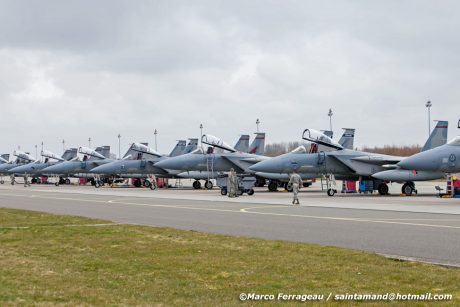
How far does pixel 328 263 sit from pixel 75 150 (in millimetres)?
65442

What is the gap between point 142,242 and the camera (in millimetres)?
11547

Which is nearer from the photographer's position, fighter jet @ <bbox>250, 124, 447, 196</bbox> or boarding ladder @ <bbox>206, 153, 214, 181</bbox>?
fighter jet @ <bbox>250, 124, 447, 196</bbox>

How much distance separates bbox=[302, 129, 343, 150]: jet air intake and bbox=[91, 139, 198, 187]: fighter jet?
709 inches

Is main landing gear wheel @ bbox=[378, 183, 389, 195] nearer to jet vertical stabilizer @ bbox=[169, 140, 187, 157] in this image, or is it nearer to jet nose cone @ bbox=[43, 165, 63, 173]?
jet vertical stabilizer @ bbox=[169, 140, 187, 157]

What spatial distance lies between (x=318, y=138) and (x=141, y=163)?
21174 mm

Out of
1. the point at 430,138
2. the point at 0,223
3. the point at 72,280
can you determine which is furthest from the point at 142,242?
the point at 430,138

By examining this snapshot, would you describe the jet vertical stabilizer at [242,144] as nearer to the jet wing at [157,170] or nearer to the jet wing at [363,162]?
the jet wing at [157,170]

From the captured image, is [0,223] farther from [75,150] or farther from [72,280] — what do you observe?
[75,150]

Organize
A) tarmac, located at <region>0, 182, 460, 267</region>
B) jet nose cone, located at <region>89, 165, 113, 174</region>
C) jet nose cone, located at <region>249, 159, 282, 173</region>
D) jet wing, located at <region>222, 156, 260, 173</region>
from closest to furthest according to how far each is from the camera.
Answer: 1. tarmac, located at <region>0, 182, 460, 267</region>
2. jet nose cone, located at <region>249, 159, 282, 173</region>
3. jet wing, located at <region>222, 156, 260, 173</region>
4. jet nose cone, located at <region>89, 165, 113, 174</region>

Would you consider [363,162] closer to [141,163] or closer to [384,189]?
[384,189]

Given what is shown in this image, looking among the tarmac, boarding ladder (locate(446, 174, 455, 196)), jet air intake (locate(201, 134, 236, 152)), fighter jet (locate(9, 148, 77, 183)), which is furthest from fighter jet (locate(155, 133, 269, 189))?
fighter jet (locate(9, 148, 77, 183))

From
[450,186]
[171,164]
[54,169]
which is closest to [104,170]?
[171,164]

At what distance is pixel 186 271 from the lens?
8227 millimetres

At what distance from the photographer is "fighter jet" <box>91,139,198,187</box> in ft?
166
